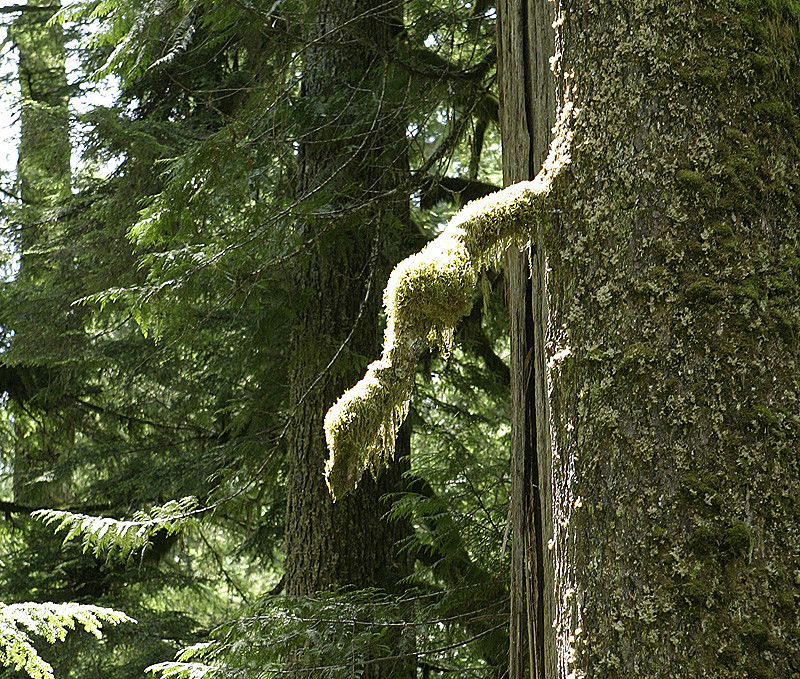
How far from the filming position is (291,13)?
4891mm

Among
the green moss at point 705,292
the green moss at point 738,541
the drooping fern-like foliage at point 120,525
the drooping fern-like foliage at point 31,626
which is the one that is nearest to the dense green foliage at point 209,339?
the drooping fern-like foliage at point 120,525

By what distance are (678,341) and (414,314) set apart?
1.67 ft

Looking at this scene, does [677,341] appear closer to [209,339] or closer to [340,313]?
[340,313]

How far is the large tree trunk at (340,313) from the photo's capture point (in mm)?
5516

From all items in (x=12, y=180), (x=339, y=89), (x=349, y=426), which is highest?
(x=12, y=180)

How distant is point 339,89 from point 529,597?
5.08m

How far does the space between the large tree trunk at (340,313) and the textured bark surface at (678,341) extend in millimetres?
3584

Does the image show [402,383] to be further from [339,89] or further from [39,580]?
[39,580]

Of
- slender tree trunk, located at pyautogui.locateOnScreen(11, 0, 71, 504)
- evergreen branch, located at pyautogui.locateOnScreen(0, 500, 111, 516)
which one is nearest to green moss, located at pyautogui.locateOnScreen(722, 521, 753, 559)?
slender tree trunk, located at pyautogui.locateOnScreen(11, 0, 71, 504)

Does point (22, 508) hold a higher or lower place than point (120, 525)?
lower

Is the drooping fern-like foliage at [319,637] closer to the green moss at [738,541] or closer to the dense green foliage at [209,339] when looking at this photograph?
the dense green foliage at [209,339]

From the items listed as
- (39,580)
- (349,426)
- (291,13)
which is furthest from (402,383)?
(39,580)

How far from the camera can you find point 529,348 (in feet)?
6.33

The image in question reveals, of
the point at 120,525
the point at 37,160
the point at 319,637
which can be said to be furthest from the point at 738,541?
the point at 37,160
